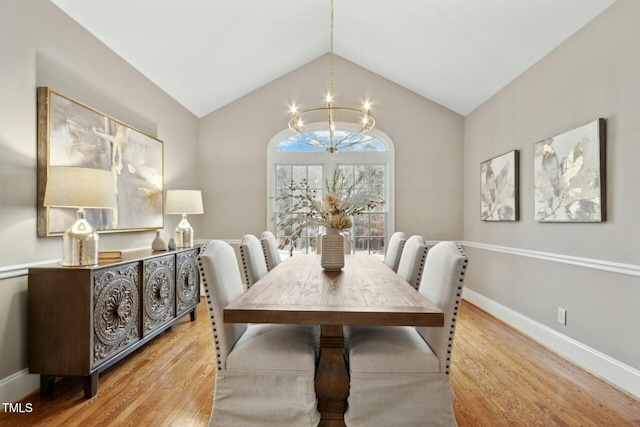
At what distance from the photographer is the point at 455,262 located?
163 centimetres

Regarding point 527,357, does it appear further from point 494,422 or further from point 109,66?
point 109,66

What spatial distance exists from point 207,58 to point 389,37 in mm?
2026

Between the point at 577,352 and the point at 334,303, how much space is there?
2277mm

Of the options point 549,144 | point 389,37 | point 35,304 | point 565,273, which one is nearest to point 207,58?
point 389,37

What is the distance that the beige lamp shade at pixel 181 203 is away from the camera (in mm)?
3646

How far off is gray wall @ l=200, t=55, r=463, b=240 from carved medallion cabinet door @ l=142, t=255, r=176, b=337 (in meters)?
1.80

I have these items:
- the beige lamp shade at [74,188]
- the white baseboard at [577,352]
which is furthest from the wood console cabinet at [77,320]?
the white baseboard at [577,352]

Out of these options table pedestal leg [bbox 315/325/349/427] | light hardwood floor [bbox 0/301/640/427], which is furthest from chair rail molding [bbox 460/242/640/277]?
table pedestal leg [bbox 315/325/349/427]

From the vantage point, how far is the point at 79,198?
81.7 inches

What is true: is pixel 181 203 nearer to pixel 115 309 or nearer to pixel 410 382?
pixel 115 309

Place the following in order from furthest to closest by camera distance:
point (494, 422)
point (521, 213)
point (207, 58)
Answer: point (207, 58)
point (521, 213)
point (494, 422)

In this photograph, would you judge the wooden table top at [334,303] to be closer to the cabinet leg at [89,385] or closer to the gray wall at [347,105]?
the cabinet leg at [89,385]

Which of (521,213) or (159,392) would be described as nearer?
(159,392)

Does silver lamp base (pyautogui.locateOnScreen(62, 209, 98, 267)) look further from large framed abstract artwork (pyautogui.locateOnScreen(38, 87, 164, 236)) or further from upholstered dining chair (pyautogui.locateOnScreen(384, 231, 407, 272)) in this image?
upholstered dining chair (pyautogui.locateOnScreen(384, 231, 407, 272))
